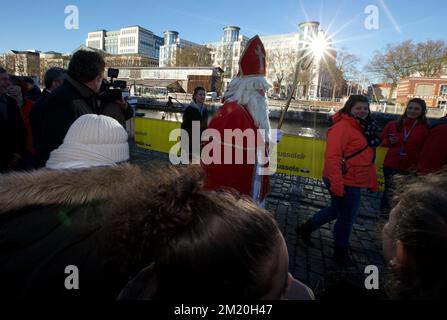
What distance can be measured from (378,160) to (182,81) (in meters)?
65.6

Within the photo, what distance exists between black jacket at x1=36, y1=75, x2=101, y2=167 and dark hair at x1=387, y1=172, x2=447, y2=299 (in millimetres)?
2308

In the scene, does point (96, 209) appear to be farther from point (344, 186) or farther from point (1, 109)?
point (1, 109)

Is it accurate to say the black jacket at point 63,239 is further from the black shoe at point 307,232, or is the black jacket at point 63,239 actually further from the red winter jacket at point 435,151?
the red winter jacket at point 435,151

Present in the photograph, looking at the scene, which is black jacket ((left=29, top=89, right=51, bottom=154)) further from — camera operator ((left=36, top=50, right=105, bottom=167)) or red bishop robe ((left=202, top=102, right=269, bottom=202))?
red bishop robe ((left=202, top=102, right=269, bottom=202))

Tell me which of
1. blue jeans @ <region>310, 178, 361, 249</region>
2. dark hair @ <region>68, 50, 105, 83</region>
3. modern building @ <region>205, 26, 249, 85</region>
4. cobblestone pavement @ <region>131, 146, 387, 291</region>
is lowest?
cobblestone pavement @ <region>131, 146, 387, 291</region>

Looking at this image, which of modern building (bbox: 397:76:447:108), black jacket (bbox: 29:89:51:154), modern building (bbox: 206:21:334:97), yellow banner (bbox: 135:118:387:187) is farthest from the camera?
modern building (bbox: 206:21:334:97)

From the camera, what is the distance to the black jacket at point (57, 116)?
2.26 metres

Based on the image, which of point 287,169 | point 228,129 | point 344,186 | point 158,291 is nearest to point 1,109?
point 228,129

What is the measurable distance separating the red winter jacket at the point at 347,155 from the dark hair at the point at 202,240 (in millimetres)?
2363

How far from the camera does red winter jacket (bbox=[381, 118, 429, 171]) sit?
13.5ft

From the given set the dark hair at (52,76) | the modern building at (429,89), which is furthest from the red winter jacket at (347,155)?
the modern building at (429,89)

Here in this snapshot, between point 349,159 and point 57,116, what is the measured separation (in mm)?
2739

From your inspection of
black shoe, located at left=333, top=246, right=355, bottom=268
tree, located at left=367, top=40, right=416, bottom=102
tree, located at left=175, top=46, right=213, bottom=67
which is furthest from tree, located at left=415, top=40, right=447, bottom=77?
black shoe, located at left=333, top=246, right=355, bottom=268

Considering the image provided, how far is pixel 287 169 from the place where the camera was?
246 inches
